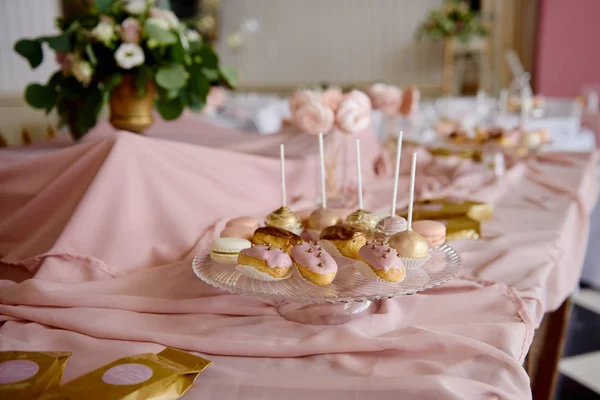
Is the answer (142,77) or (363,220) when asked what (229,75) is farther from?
(363,220)

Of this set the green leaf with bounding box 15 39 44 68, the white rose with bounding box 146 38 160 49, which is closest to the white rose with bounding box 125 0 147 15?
the white rose with bounding box 146 38 160 49

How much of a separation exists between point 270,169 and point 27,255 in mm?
641

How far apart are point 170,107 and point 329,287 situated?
1.02 m

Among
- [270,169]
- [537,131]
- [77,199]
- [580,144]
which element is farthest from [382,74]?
[77,199]

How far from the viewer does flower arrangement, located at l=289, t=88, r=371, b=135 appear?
5.07 ft

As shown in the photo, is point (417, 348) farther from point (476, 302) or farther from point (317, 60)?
point (317, 60)

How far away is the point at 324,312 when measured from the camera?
3.11 feet

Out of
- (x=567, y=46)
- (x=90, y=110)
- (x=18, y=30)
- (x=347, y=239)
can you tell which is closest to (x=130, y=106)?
(x=90, y=110)

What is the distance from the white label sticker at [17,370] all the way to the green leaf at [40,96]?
3.90 ft

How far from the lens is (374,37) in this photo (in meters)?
6.65

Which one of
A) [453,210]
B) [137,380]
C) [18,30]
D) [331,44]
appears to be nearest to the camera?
[137,380]

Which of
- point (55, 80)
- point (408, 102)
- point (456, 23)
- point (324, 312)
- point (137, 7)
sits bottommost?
point (324, 312)

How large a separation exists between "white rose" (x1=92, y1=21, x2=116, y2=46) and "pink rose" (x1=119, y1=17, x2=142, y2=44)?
0.03 metres

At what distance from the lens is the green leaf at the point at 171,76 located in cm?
162
